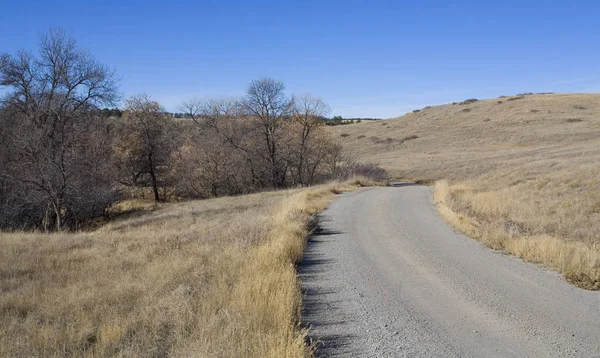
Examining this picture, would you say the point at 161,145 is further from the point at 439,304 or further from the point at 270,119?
the point at 439,304

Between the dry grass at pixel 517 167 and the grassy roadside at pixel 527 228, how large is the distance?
3 centimetres

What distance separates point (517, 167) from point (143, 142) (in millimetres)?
33336

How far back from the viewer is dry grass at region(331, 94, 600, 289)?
34.3 ft

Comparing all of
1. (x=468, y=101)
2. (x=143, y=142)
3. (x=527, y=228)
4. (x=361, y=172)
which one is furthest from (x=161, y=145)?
(x=468, y=101)

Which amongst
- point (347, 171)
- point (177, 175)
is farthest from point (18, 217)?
point (347, 171)

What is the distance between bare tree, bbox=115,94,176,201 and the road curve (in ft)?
114

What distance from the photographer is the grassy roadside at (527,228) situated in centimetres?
788

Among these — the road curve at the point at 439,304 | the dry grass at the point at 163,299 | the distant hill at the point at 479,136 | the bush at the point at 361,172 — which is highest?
the distant hill at the point at 479,136

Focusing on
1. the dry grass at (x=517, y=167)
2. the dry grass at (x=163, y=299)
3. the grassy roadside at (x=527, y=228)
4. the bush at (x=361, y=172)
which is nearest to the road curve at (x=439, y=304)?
the grassy roadside at (x=527, y=228)

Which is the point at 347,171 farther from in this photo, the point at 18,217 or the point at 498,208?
the point at 18,217

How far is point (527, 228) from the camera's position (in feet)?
42.7

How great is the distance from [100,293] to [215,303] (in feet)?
9.16

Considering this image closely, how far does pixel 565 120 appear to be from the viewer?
209 feet

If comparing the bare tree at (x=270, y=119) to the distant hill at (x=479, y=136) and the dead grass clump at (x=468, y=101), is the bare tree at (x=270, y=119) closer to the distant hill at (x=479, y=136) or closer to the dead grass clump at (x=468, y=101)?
the distant hill at (x=479, y=136)
